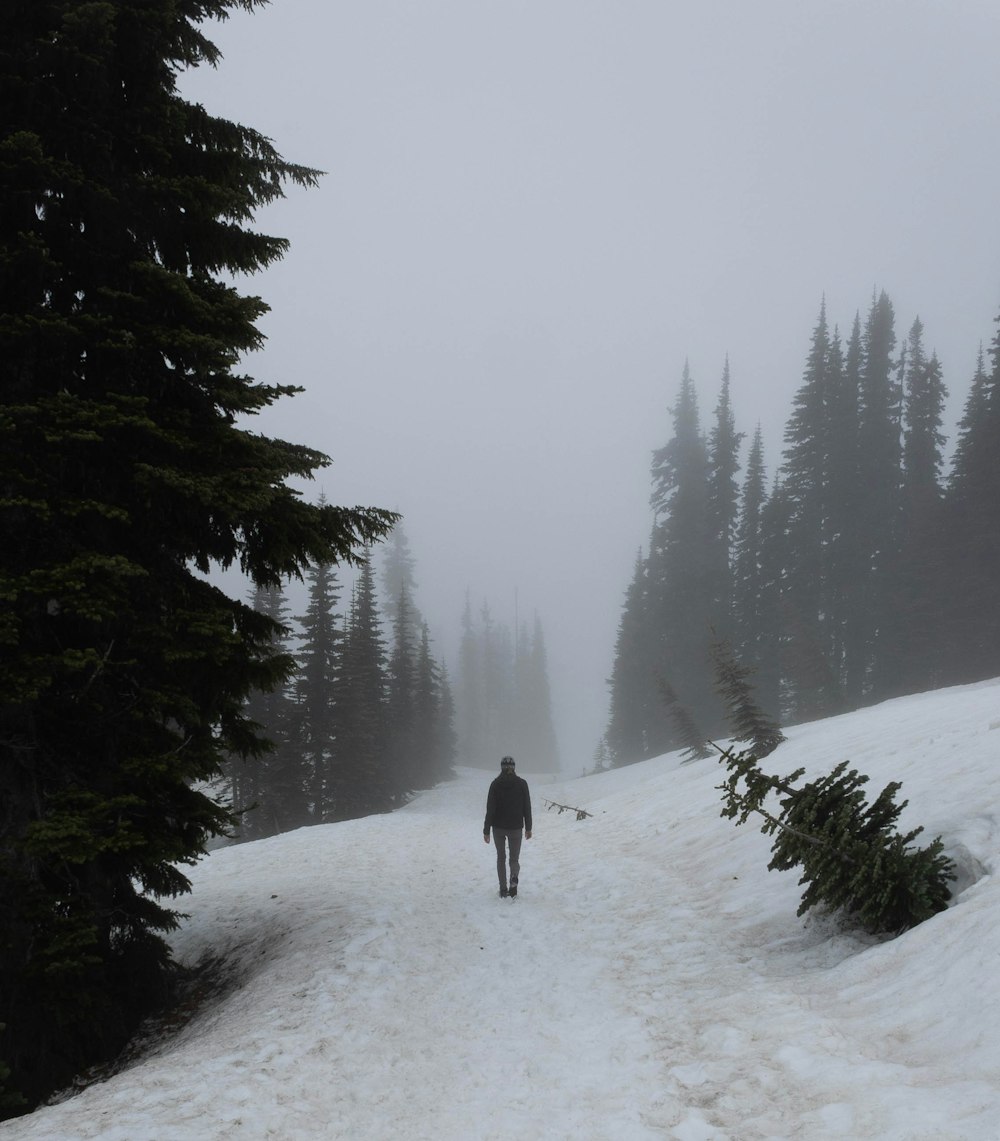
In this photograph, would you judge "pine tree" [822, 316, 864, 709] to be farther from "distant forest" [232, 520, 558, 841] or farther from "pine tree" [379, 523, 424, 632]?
"pine tree" [379, 523, 424, 632]

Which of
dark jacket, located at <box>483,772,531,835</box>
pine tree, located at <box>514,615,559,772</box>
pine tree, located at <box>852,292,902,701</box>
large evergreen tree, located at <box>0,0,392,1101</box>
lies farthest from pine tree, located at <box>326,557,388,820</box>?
pine tree, located at <box>514,615,559,772</box>

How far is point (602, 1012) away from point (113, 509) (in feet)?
22.0

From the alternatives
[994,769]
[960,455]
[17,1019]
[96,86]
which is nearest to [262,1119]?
[17,1019]

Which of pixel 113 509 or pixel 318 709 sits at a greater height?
pixel 318 709

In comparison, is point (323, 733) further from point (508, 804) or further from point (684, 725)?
point (508, 804)

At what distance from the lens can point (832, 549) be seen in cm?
4191

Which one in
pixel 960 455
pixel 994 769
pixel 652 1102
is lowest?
pixel 652 1102

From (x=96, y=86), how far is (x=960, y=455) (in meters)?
44.3

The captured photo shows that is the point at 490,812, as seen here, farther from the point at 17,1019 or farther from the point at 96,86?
the point at 96,86

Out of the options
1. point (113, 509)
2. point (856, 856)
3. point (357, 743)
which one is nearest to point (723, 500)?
point (357, 743)

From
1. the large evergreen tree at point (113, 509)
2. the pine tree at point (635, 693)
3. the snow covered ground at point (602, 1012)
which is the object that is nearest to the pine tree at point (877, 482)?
the pine tree at point (635, 693)

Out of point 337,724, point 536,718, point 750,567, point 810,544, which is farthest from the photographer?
point 536,718

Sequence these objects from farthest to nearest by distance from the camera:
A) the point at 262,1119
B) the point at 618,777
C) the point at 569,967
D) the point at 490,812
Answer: the point at 618,777 < the point at 490,812 < the point at 569,967 < the point at 262,1119

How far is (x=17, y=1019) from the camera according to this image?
5.98 m
